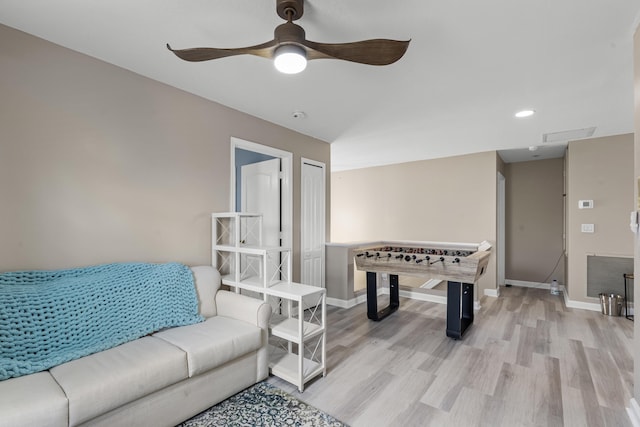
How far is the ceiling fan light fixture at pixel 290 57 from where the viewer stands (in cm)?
150

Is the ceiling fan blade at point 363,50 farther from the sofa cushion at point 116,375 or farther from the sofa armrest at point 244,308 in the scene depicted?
the sofa cushion at point 116,375

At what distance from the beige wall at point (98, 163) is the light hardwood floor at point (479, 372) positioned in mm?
1672

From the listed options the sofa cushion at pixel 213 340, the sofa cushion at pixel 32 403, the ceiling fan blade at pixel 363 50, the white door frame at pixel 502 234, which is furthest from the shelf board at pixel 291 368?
the white door frame at pixel 502 234

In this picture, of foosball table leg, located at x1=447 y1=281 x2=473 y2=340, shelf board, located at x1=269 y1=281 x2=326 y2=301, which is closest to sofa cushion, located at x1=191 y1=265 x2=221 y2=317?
shelf board, located at x1=269 y1=281 x2=326 y2=301

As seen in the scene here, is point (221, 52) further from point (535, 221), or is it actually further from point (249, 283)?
point (535, 221)

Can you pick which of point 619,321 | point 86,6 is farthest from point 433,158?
point 86,6

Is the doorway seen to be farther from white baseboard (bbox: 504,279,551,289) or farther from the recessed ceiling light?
white baseboard (bbox: 504,279,551,289)

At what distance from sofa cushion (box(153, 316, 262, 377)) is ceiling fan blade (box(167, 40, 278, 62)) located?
1.71 metres

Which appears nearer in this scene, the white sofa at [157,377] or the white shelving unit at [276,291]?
the white sofa at [157,377]

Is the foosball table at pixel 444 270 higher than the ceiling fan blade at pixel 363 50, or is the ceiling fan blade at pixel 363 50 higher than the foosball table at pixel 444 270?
the ceiling fan blade at pixel 363 50

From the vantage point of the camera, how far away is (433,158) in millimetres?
5402

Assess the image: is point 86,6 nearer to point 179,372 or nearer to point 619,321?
point 179,372

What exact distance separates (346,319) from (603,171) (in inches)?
157

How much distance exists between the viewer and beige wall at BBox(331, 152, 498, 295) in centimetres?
486
